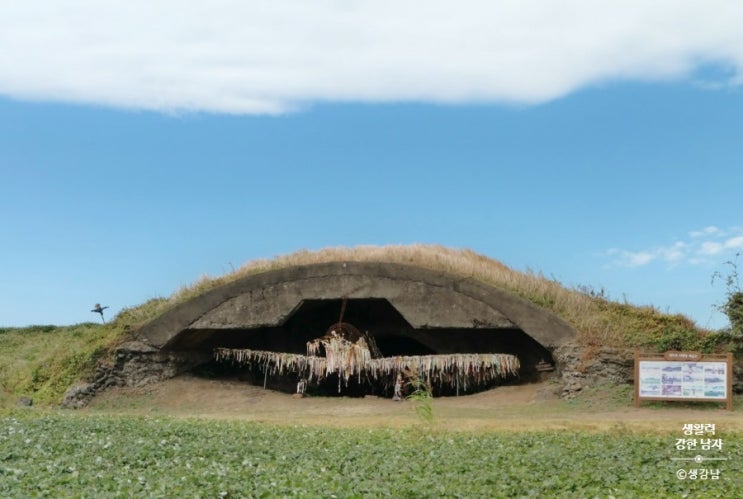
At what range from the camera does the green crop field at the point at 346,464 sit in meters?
8.55

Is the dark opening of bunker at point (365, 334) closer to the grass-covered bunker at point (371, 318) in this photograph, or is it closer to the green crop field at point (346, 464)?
the grass-covered bunker at point (371, 318)

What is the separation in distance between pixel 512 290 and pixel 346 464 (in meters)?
11.3

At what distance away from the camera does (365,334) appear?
22344 mm

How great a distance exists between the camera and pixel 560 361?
1973 cm

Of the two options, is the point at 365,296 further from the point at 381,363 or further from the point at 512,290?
the point at 512,290

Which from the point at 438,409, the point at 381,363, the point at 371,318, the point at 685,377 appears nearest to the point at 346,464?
the point at 438,409

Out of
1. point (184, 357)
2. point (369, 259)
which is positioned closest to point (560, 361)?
point (369, 259)

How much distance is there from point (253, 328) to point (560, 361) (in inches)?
315

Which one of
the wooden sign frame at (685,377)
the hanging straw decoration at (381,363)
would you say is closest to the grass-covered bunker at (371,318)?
the hanging straw decoration at (381,363)

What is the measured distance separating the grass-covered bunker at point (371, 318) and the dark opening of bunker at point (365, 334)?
30 millimetres

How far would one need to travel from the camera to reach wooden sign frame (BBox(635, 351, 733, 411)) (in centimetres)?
1744

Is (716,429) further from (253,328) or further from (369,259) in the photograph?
(253,328)

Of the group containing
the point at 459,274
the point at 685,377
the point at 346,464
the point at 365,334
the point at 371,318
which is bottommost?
the point at 346,464

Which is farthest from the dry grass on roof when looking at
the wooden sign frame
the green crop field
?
the green crop field
